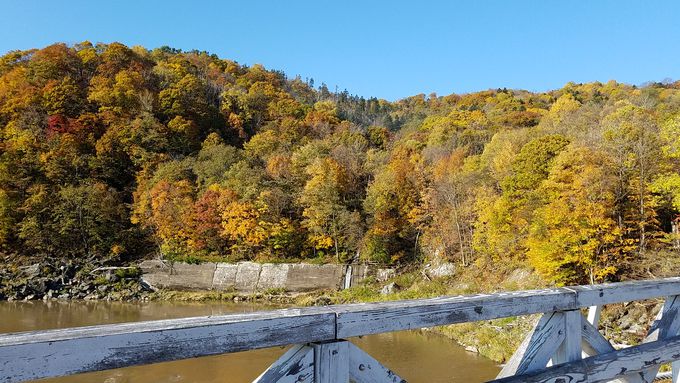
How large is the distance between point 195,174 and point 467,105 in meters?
43.4

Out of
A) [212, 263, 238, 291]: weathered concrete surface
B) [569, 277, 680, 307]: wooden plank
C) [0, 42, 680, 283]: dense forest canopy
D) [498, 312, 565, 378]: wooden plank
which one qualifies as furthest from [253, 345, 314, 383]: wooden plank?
[212, 263, 238, 291]: weathered concrete surface

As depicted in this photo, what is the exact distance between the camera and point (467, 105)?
211 ft

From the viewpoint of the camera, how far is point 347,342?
1.59m

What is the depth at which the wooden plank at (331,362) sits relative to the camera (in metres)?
1.54

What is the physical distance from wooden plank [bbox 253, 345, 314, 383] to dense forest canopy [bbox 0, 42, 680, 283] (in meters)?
14.7

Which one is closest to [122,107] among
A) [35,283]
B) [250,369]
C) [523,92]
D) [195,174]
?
[195,174]

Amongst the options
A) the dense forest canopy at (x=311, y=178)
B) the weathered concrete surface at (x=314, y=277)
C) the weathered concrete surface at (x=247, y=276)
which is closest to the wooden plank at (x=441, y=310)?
the dense forest canopy at (x=311, y=178)

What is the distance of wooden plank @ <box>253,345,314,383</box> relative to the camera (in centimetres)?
146

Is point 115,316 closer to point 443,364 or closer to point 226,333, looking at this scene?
point 443,364

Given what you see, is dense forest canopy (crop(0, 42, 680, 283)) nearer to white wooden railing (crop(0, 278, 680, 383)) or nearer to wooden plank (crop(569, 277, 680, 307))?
wooden plank (crop(569, 277, 680, 307))

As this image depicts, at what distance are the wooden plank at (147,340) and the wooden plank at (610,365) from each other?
969mm

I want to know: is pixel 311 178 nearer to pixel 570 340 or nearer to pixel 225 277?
pixel 225 277

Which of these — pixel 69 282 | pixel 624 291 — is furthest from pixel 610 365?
pixel 69 282

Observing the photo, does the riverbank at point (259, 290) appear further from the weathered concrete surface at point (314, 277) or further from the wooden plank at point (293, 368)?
the wooden plank at point (293, 368)
